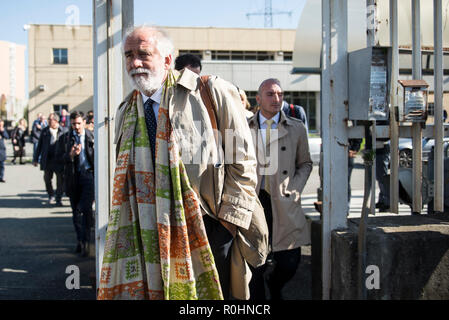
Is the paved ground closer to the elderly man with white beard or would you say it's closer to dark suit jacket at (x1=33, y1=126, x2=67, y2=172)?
dark suit jacket at (x1=33, y1=126, x2=67, y2=172)

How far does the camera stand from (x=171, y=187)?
262cm

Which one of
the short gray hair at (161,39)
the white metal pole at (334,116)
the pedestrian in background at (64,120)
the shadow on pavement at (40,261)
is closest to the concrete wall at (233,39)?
the pedestrian in background at (64,120)

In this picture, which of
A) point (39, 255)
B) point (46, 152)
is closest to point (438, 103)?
point (39, 255)

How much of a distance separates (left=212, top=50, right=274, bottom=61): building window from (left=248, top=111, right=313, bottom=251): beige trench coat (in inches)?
1484

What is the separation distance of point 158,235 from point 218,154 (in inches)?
22.5

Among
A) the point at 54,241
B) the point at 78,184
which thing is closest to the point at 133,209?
the point at 78,184

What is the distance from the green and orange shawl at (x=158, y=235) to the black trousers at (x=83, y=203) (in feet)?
13.0

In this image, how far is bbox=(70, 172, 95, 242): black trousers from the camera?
6465mm

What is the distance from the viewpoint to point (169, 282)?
2533 mm

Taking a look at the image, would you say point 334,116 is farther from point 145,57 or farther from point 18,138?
point 18,138

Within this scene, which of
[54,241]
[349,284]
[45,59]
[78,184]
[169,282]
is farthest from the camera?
[45,59]

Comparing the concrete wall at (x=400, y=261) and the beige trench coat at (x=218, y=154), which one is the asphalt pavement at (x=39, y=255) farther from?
the concrete wall at (x=400, y=261)

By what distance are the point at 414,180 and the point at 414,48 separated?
990 mm

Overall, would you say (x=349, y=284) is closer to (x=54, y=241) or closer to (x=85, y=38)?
(x=54, y=241)
